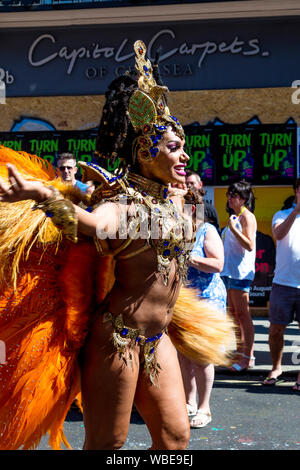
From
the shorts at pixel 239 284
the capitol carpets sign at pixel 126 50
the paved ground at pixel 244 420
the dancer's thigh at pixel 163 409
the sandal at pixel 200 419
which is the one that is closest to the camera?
the dancer's thigh at pixel 163 409

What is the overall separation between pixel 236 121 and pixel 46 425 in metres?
8.41

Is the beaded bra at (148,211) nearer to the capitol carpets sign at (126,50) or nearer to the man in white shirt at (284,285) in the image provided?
the man in white shirt at (284,285)

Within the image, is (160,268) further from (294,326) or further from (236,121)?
(236,121)

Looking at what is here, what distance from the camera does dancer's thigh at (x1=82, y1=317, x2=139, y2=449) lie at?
9.28 ft

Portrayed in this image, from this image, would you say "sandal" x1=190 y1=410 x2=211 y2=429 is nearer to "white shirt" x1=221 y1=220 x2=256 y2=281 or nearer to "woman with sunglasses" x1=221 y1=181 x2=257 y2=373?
"woman with sunglasses" x1=221 y1=181 x2=257 y2=373

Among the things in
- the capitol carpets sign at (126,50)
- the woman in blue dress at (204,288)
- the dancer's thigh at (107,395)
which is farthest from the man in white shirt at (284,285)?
the capitol carpets sign at (126,50)

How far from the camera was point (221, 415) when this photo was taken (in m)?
5.04

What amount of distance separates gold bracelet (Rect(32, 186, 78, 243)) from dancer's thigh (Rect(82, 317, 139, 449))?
63cm

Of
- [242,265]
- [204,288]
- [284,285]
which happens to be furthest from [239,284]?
[204,288]

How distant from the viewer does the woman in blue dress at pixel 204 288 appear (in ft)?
15.7

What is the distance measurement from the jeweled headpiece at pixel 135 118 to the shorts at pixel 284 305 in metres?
3.35

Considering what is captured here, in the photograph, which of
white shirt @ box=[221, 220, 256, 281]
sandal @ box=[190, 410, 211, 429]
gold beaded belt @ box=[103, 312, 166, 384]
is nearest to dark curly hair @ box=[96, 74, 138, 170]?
gold beaded belt @ box=[103, 312, 166, 384]

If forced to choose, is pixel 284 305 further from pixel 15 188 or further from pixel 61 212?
pixel 15 188

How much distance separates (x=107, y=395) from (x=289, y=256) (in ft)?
12.0
